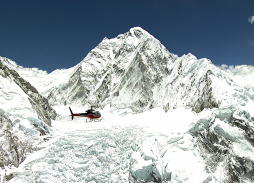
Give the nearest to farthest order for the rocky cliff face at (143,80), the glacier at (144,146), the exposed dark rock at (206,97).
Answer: the glacier at (144,146)
the exposed dark rock at (206,97)
the rocky cliff face at (143,80)

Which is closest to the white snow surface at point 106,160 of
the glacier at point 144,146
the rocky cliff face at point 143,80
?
the glacier at point 144,146

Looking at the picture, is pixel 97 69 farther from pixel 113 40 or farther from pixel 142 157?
pixel 142 157

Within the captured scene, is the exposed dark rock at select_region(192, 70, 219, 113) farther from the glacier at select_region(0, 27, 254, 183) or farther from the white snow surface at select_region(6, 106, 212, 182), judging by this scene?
the white snow surface at select_region(6, 106, 212, 182)

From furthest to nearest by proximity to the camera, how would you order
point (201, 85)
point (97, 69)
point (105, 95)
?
point (97, 69)
point (105, 95)
point (201, 85)

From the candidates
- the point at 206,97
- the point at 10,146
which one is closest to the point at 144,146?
the point at 10,146

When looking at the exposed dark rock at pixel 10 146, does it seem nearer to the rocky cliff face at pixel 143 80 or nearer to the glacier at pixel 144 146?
the glacier at pixel 144 146

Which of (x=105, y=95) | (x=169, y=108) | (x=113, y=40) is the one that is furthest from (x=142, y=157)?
(x=113, y=40)

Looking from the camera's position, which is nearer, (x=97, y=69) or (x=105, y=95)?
(x=105, y=95)

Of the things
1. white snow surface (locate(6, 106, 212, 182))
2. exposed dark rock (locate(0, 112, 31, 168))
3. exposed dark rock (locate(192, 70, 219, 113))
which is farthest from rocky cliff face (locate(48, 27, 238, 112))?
exposed dark rock (locate(0, 112, 31, 168))
